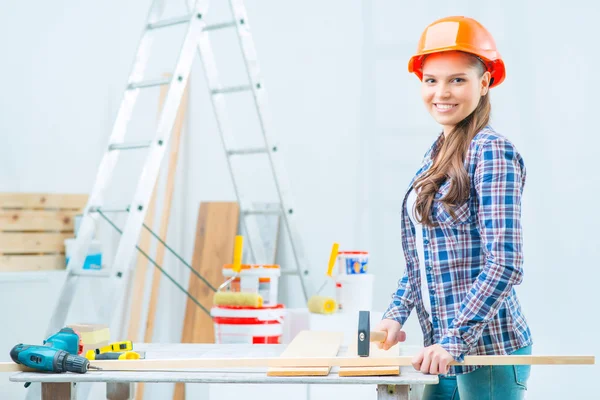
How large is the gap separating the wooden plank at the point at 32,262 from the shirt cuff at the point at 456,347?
9.62ft

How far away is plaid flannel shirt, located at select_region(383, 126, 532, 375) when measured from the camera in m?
1.47

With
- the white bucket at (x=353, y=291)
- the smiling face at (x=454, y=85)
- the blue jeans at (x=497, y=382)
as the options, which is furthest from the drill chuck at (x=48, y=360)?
the white bucket at (x=353, y=291)

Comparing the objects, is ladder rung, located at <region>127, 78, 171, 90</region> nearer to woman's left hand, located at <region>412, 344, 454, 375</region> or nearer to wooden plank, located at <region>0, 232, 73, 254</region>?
wooden plank, located at <region>0, 232, 73, 254</region>

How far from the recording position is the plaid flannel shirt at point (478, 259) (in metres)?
1.47

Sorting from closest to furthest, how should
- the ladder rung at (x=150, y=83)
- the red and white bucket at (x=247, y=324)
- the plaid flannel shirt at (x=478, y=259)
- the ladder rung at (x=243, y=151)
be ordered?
the plaid flannel shirt at (x=478, y=259) < the red and white bucket at (x=247, y=324) < the ladder rung at (x=150, y=83) < the ladder rung at (x=243, y=151)

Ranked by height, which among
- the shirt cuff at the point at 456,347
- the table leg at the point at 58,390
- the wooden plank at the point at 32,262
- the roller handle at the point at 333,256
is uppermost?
the wooden plank at the point at 32,262

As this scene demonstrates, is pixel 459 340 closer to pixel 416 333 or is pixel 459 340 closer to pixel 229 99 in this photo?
pixel 416 333

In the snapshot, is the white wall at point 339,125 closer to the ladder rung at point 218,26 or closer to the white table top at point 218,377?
the ladder rung at point 218,26

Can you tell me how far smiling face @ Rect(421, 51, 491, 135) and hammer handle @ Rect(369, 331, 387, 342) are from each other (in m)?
0.49

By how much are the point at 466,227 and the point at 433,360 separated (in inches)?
10.6

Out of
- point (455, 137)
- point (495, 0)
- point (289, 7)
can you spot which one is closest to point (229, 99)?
point (289, 7)

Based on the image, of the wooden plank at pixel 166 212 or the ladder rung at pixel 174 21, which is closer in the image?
A: the ladder rung at pixel 174 21

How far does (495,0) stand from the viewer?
3336 mm

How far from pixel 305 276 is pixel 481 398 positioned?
7.03 ft
